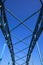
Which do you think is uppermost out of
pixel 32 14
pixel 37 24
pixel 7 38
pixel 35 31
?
pixel 32 14

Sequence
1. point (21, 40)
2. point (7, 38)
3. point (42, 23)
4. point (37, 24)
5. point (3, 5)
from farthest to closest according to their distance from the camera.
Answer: point (21, 40) → point (7, 38) → point (37, 24) → point (42, 23) → point (3, 5)

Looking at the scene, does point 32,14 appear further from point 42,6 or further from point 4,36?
A: point 4,36

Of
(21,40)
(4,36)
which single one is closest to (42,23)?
(4,36)

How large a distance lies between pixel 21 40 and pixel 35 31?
487cm

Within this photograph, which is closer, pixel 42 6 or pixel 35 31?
pixel 42 6

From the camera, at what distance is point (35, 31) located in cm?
1962

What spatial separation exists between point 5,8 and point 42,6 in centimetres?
311

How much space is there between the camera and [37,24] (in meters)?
17.9

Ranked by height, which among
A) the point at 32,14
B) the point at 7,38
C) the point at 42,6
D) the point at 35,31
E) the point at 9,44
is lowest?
the point at 9,44

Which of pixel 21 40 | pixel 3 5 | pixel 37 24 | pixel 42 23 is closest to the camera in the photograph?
pixel 3 5

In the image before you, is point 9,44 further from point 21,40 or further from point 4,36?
point 4,36

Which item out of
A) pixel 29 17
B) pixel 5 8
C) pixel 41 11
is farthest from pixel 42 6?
pixel 5 8

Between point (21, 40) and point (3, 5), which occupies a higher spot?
point (3, 5)

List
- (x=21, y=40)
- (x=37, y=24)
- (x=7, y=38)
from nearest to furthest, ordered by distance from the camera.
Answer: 1. (x=37, y=24)
2. (x=7, y=38)
3. (x=21, y=40)
